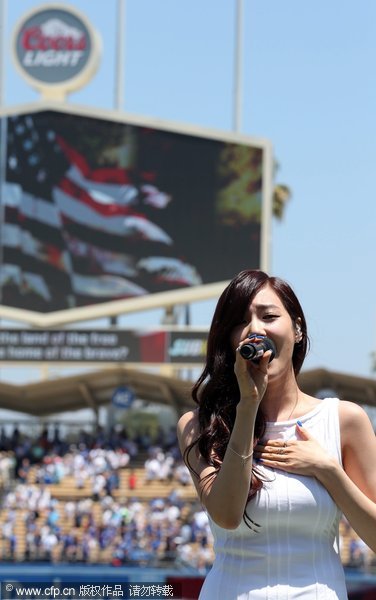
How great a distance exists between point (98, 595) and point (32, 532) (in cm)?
1850

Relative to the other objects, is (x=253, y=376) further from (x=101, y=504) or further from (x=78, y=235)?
(x=78, y=235)

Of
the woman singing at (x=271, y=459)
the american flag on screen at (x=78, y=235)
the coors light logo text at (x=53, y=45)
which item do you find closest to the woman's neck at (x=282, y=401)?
the woman singing at (x=271, y=459)

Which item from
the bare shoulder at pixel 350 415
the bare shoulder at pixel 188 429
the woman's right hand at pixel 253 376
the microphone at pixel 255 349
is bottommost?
the bare shoulder at pixel 188 429

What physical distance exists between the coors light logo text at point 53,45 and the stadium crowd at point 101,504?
9.51 meters

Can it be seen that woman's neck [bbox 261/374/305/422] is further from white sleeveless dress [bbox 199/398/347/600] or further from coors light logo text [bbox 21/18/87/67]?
coors light logo text [bbox 21/18/87/67]

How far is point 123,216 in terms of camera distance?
3158 cm

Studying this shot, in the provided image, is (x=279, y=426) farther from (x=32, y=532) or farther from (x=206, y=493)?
(x=32, y=532)

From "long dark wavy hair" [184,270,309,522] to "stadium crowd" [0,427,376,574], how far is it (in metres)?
15.4

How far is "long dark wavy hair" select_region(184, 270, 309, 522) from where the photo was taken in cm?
282

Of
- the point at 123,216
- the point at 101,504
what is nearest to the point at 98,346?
the point at 123,216

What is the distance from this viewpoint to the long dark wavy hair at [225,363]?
2.82 metres

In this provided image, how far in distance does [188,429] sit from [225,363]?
0.18m

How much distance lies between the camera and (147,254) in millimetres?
31297

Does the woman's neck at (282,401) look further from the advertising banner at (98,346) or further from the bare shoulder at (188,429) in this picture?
the advertising banner at (98,346)
